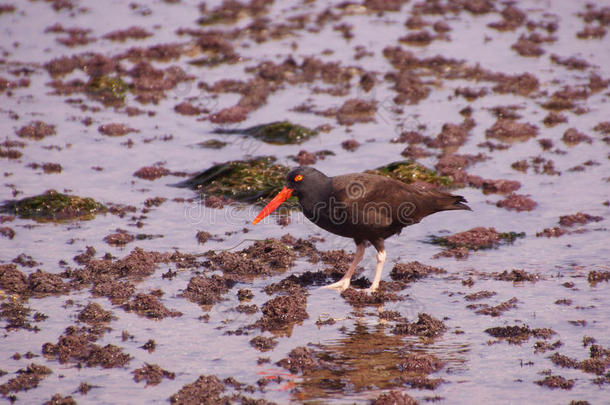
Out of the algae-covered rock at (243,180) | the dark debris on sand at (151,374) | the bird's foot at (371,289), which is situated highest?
the algae-covered rock at (243,180)

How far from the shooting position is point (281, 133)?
1847cm

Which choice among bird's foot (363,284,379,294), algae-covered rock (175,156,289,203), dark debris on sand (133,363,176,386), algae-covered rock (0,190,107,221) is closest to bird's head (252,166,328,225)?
bird's foot (363,284,379,294)

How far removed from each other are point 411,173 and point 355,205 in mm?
4721

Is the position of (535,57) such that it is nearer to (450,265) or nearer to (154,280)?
(450,265)

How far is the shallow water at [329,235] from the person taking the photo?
8859 mm

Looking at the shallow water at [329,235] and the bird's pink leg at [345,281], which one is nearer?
the shallow water at [329,235]

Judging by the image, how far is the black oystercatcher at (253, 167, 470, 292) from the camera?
11047mm

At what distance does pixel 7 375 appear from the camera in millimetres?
8719

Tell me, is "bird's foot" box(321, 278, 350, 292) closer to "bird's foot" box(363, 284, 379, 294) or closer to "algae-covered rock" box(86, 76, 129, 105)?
"bird's foot" box(363, 284, 379, 294)

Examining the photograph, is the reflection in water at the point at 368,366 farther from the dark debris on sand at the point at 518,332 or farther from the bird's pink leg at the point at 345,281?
the bird's pink leg at the point at 345,281

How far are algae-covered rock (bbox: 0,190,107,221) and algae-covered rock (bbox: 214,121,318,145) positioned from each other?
5.02m

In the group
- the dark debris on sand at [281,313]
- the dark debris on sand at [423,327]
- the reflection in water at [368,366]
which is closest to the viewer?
the reflection in water at [368,366]

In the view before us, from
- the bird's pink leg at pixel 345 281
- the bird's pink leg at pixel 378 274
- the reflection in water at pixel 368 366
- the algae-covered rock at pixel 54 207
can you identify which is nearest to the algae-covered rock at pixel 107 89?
the algae-covered rock at pixel 54 207

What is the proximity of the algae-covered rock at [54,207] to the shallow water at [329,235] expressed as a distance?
296 mm
